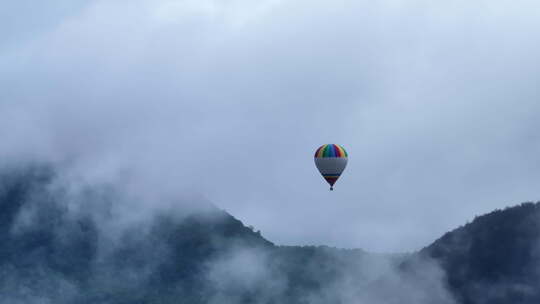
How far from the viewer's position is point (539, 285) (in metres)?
198

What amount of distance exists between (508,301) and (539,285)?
705 centimetres

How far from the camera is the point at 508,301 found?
19975cm
